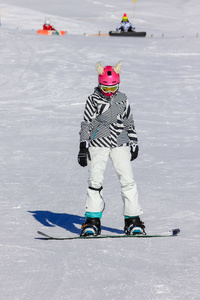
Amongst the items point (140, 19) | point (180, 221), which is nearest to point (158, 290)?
point (180, 221)

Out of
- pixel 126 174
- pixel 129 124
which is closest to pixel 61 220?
pixel 126 174

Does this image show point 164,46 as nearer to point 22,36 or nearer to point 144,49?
point 144,49

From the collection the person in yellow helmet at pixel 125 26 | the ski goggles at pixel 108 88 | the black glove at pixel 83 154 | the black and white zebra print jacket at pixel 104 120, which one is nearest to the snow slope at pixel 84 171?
the black glove at pixel 83 154

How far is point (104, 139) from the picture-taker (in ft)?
19.3

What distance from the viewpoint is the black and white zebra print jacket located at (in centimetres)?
587

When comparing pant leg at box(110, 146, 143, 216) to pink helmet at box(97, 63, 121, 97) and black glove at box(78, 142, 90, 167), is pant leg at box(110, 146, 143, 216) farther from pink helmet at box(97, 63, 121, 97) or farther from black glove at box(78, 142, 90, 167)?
pink helmet at box(97, 63, 121, 97)

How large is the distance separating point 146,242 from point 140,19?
160ft

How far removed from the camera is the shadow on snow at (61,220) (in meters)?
6.63

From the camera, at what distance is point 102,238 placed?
18.7 ft

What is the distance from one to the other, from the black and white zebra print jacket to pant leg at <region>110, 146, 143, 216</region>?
0.26ft

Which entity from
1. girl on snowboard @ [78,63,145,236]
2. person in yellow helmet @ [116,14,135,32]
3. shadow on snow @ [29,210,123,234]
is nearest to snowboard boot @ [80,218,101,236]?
girl on snowboard @ [78,63,145,236]

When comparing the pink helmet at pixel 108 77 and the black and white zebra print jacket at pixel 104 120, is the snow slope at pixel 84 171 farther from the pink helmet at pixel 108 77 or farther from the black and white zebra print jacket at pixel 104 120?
the pink helmet at pixel 108 77

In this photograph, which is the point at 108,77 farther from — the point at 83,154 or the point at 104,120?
the point at 83,154

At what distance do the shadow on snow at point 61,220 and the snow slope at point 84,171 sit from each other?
13mm
